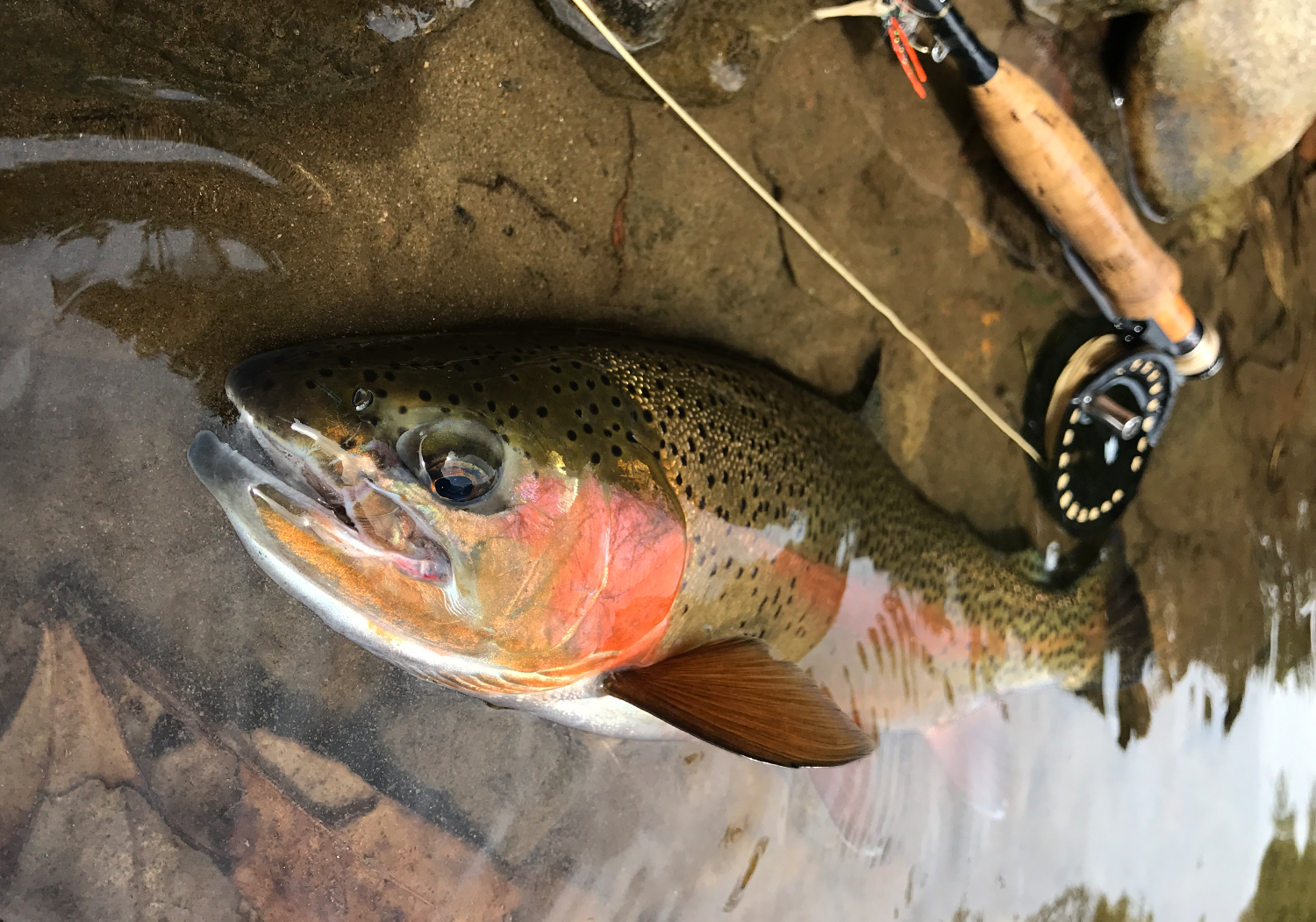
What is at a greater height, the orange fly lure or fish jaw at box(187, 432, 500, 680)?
the orange fly lure

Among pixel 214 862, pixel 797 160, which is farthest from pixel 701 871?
pixel 797 160

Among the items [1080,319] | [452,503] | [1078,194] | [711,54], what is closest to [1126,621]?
[1080,319]

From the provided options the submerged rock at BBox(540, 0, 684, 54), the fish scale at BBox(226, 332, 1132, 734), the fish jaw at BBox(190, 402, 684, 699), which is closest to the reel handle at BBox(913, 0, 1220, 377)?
the submerged rock at BBox(540, 0, 684, 54)

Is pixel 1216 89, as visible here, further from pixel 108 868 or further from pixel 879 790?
pixel 108 868

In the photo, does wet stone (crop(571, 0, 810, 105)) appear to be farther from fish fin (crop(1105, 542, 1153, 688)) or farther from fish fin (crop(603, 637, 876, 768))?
fish fin (crop(1105, 542, 1153, 688))

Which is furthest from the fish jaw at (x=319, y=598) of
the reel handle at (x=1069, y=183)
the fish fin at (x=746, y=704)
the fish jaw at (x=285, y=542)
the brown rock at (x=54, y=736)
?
the reel handle at (x=1069, y=183)

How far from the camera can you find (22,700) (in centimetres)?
163

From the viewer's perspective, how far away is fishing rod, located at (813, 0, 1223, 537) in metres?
2.10

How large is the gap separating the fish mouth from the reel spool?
1985 mm

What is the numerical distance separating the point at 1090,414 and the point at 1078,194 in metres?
0.69

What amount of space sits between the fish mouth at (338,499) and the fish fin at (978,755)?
1.79 m

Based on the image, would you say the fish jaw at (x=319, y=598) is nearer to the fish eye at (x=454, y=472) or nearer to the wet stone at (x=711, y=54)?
the fish eye at (x=454, y=472)

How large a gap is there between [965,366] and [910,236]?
0.44 meters

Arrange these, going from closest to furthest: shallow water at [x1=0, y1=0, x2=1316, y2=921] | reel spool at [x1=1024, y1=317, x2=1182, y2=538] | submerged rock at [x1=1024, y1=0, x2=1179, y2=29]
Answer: shallow water at [x1=0, y1=0, x2=1316, y2=921] < submerged rock at [x1=1024, y1=0, x2=1179, y2=29] < reel spool at [x1=1024, y1=317, x2=1182, y2=538]
